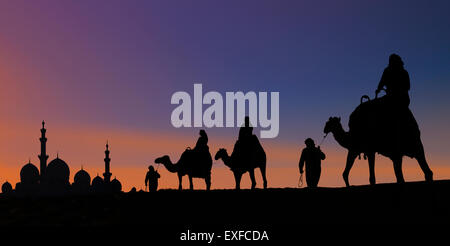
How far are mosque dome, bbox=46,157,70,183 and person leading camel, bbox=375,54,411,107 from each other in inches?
6361

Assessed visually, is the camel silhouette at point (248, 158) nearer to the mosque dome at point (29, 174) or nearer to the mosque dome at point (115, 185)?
the mosque dome at point (115, 185)

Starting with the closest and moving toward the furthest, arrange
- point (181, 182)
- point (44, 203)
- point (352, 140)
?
point (44, 203), point (352, 140), point (181, 182)

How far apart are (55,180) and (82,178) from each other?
11.5 meters

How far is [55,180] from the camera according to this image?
170 m

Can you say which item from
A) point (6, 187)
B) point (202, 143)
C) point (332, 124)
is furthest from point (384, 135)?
point (6, 187)

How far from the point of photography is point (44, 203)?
1559 centimetres

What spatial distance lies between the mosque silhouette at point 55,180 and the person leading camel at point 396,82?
491ft

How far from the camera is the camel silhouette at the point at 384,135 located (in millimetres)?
15336

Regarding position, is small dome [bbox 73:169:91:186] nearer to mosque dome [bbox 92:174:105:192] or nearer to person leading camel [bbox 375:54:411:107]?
mosque dome [bbox 92:174:105:192]
